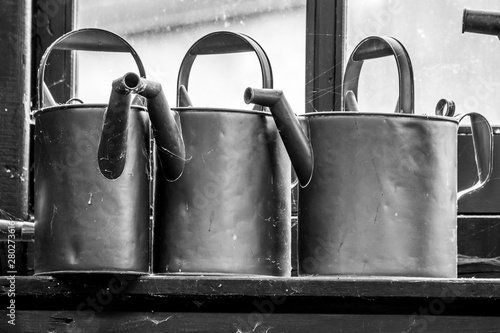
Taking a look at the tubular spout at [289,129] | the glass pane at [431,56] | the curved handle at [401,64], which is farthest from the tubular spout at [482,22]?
the glass pane at [431,56]

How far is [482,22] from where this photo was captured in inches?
36.9

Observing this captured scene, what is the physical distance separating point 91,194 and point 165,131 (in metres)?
0.09

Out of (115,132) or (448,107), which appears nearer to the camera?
(115,132)

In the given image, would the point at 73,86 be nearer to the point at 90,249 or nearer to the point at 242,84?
the point at 242,84

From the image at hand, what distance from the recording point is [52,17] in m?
1.39

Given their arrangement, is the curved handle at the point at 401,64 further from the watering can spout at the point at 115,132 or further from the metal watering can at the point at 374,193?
the watering can spout at the point at 115,132

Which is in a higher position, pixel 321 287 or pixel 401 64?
pixel 401 64

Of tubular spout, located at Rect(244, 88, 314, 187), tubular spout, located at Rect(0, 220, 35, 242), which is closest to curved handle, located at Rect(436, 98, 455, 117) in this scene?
tubular spout, located at Rect(244, 88, 314, 187)

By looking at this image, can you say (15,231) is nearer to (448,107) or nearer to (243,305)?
(243,305)

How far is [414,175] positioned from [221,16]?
566 mm

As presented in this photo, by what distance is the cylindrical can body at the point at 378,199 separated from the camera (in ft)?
3.04

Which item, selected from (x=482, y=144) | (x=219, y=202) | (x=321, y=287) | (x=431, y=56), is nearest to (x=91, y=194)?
(x=219, y=202)

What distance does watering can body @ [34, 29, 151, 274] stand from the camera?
2.94 ft

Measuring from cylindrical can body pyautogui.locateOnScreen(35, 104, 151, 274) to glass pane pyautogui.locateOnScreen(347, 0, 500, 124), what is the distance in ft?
1.82
